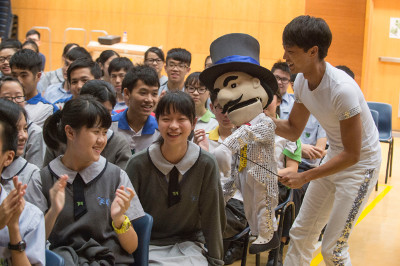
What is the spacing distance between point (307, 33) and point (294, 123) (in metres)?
0.60

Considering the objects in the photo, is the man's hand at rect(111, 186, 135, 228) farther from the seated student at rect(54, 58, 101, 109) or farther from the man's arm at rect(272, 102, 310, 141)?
the seated student at rect(54, 58, 101, 109)

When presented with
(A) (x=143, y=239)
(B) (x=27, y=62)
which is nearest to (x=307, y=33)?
(A) (x=143, y=239)

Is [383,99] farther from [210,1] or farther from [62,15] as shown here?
[62,15]

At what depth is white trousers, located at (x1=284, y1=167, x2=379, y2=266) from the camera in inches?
106

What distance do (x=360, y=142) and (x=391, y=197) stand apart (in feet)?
11.6

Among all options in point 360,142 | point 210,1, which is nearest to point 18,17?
point 210,1

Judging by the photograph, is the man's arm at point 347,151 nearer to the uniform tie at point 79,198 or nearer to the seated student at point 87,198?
the seated student at point 87,198

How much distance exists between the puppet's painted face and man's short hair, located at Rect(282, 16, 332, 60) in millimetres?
260

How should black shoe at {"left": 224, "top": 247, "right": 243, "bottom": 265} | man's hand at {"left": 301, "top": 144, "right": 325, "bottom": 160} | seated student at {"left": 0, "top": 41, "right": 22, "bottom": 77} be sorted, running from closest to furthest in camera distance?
black shoe at {"left": 224, "top": 247, "right": 243, "bottom": 265} < man's hand at {"left": 301, "top": 144, "right": 325, "bottom": 160} < seated student at {"left": 0, "top": 41, "right": 22, "bottom": 77}

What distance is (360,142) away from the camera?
2.58m

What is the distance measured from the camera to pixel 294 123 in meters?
2.95

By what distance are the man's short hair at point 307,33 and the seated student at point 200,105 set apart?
1.53 metres

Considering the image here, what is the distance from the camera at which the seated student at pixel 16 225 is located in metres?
1.72

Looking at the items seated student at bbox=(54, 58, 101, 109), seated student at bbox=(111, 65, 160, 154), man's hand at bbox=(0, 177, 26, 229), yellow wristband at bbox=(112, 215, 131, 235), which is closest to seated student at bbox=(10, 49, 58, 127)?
seated student at bbox=(54, 58, 101, 109)
